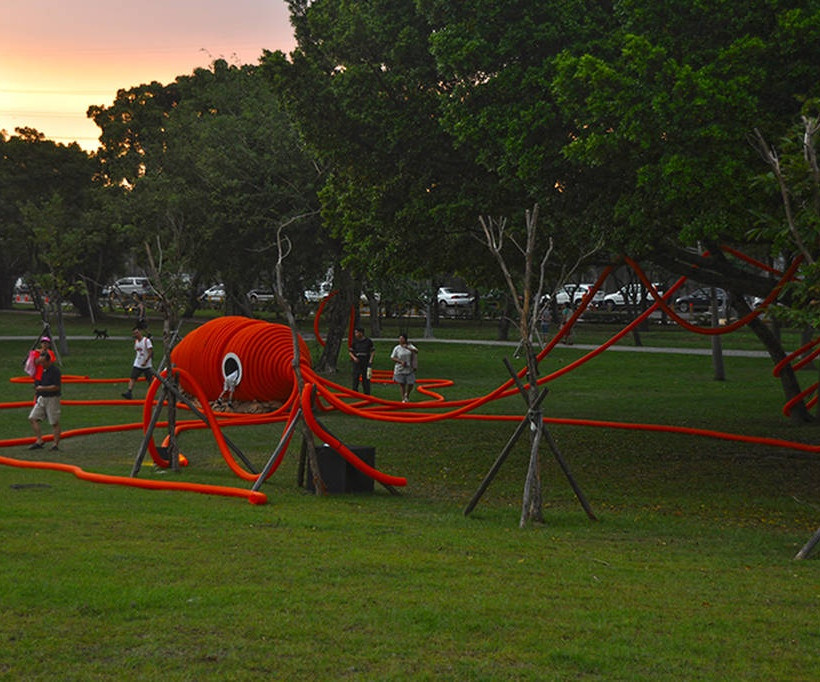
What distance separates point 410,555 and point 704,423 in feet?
46.9

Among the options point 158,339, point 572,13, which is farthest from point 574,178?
point 158,339

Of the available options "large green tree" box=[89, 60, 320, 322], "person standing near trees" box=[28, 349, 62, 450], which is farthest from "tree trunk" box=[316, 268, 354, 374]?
"person standing near trees" box=[28, 349, 62, 450]

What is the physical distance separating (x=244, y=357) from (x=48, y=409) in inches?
Answer: 279

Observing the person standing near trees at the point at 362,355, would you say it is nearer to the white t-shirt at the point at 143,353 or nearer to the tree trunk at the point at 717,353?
the white t-shirt at the point at 143,353

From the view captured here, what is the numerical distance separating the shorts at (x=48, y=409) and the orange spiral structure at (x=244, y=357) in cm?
586

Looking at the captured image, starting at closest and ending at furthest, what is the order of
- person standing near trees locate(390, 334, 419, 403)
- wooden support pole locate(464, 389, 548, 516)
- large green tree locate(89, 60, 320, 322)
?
wooden support pole locate(464, 389, 548, 516), person standing near trees locate(390, 334, 419, 403), large green tree locate(89, 60, 320, 322)

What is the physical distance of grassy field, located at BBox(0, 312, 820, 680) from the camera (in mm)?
6965

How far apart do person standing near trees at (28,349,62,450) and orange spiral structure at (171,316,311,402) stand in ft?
19.2

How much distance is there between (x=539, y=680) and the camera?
658 cm

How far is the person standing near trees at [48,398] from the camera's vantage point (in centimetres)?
1838

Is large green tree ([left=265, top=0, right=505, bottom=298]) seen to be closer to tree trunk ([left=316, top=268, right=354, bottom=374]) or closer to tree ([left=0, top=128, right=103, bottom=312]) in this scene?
tree trunk ([left=316, top=268, right=354, bottom=374])

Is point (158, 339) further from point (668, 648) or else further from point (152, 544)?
point (668, 648)

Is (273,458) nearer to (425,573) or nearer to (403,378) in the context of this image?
(425,573)

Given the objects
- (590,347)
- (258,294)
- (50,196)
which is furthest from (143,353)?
(258,294)
